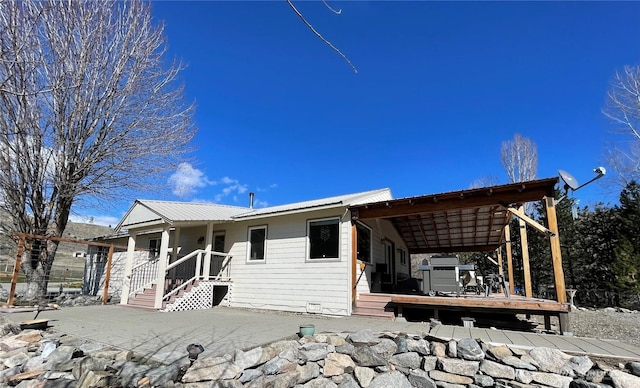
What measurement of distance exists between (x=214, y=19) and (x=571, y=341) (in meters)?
9.88

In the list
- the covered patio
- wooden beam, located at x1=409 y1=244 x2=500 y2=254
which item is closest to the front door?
the covered patio

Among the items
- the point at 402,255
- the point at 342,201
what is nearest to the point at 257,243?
the point at 342,201

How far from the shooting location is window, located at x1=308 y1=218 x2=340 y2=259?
848cm

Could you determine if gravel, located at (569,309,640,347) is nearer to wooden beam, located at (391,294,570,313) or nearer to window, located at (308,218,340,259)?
wooden beam, located at (391,294,570,313)

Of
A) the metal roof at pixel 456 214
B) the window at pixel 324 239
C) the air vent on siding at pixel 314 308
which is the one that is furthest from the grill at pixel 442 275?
the air vent on siding at pixel 314 308

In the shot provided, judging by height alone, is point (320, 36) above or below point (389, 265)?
above

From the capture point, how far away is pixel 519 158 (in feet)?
61.7

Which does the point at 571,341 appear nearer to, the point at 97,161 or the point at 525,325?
the point at 525,325

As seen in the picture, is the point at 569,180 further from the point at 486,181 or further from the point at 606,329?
the point at 486,181

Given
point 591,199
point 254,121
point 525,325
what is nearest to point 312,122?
point 254,121

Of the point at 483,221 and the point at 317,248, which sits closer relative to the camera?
the point at 317,248

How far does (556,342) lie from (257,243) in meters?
7.81

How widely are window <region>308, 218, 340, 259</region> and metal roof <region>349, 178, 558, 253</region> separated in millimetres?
809

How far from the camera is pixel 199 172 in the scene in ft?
48.9
